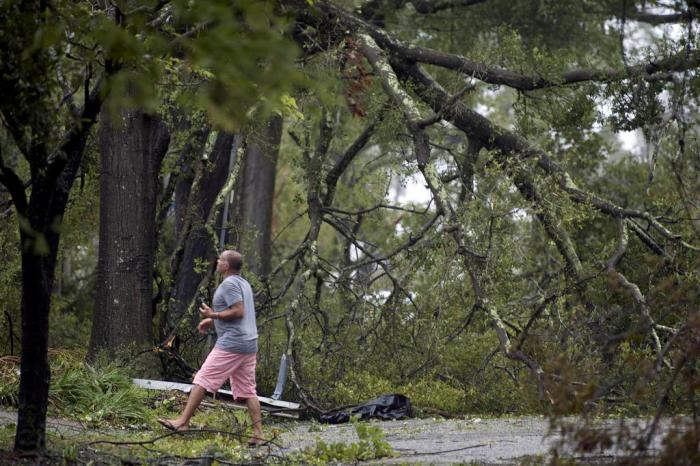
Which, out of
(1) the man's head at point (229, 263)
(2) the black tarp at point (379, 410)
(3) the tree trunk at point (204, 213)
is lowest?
(2) the black tarp at point (379, 410)

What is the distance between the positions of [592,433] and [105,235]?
33.1 ft

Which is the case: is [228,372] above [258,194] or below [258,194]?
below

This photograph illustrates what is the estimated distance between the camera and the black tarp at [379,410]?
13.1m

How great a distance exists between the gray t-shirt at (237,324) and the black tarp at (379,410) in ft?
9.93

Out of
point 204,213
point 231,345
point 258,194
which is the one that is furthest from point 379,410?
point 258,194

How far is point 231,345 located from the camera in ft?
33.8

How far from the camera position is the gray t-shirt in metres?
10.1

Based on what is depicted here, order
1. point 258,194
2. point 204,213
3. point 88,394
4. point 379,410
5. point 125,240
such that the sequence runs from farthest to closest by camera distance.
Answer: point 258,194
point 204,213
point 125,240
point 379,410
point 88,394

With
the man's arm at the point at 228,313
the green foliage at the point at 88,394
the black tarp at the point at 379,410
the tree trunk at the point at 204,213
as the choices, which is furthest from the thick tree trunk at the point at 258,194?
the man's arm at the point at 228,313

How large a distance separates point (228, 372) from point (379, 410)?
3290mm

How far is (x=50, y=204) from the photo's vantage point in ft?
26.0

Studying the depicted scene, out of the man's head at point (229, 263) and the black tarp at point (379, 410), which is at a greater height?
the man's head at point (229, 263)

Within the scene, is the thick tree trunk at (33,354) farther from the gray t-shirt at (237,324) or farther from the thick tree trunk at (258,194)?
the thick tree trunk at (258,194)

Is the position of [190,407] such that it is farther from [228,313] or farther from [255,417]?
[228,313]
